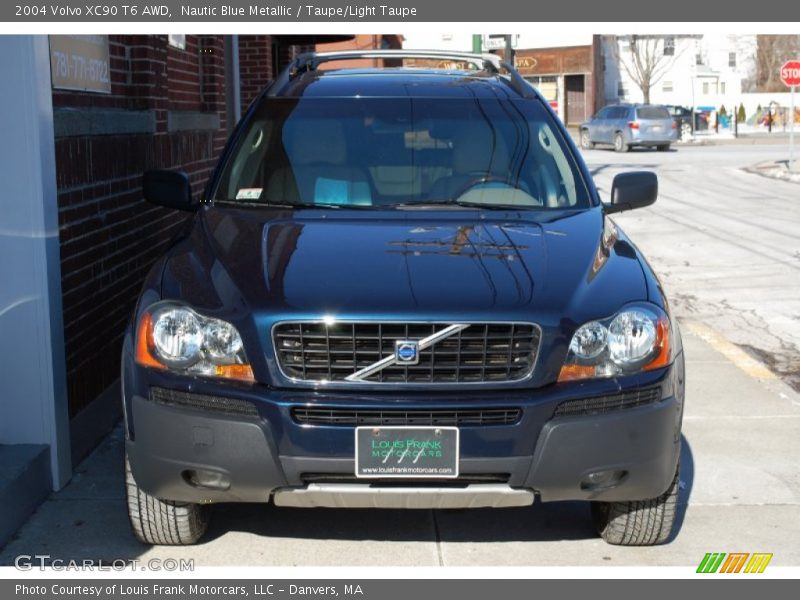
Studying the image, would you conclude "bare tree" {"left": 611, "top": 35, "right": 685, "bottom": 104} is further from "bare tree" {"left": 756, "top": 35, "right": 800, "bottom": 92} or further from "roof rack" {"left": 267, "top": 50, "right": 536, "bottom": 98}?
"roof rack" {"left": 267, "top": 50, "right": 536, "bottom": 98}

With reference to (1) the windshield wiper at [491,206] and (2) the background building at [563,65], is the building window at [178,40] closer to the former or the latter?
(1) the windshield wiper at [491,206]

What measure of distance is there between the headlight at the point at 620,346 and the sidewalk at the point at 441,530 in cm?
84

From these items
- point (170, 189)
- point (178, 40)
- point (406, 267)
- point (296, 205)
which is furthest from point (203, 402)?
point (178, 40)

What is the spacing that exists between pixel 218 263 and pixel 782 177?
79.0 ft

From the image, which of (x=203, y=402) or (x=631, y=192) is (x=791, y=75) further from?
(x=203, y=402)

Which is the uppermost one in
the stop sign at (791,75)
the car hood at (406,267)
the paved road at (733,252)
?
the stop sign at (791,75)

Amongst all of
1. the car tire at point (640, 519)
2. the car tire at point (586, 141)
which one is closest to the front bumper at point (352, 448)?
the car tire at point (640, 519)

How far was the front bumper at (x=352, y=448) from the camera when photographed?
404 cm

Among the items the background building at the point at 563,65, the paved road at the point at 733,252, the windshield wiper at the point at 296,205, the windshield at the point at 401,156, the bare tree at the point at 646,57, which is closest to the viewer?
the windshield wiper at the point at 296,205

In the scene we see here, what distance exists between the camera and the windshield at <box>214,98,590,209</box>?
5.42m

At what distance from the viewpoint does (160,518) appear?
4.52m
